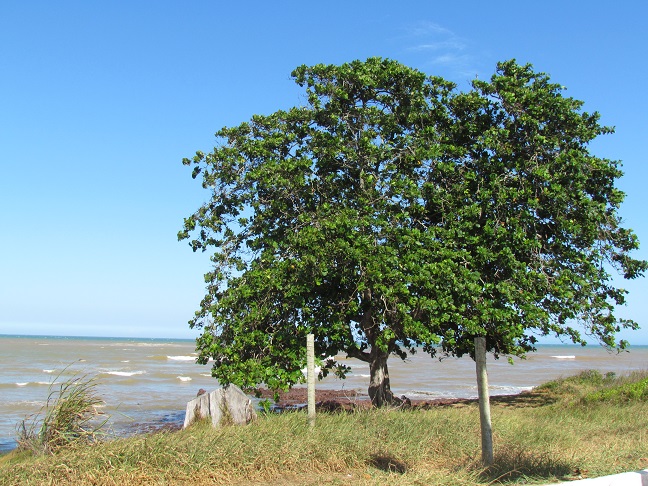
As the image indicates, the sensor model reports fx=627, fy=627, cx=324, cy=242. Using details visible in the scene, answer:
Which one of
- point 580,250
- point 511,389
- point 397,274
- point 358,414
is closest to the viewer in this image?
point 358,414

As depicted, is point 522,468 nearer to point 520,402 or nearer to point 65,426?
point 65,426

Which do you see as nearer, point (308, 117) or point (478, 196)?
point (478, 196)

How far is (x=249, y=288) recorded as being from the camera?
40.5ft

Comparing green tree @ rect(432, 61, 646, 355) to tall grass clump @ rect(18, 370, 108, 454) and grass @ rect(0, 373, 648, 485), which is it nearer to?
Result: grass @ rect(0, 373, 648, 485)

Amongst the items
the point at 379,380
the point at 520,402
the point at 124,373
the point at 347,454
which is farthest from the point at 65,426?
the point at 124,373

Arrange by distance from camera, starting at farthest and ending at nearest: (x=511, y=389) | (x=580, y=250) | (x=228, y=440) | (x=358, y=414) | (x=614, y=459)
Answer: (x=511, y=389) < (x=580, y=250) < (x=358, y=414) < (x=614, y=459) < (x=228, y=440)

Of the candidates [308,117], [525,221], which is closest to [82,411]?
[308,117]

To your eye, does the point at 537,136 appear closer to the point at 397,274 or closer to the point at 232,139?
the point at 397,274

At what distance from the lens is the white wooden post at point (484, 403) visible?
7688mm

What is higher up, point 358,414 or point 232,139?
point 232,139

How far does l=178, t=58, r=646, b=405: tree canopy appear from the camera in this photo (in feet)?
39.4

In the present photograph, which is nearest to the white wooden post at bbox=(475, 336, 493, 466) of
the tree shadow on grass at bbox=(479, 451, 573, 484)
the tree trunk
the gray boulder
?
the tree shadow on grass at bbox=(479, 451, 573, 484)

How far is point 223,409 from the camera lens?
9383 millimetres

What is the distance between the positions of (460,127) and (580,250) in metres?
3.77
